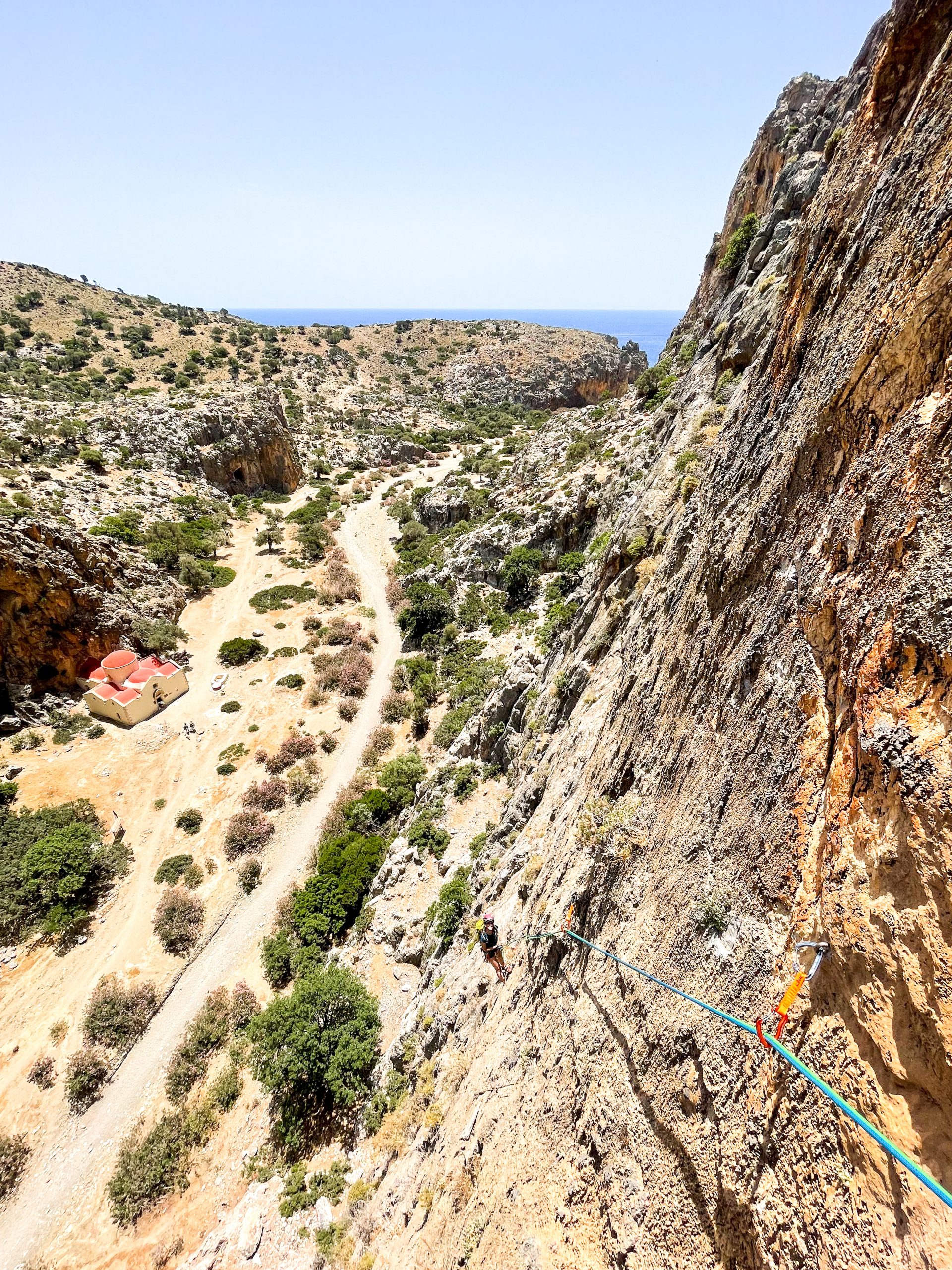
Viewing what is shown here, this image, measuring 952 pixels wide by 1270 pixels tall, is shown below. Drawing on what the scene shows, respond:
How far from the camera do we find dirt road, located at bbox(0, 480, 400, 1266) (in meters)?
15.6

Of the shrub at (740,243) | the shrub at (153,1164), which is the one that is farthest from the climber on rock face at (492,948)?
the shrub at (740,243)

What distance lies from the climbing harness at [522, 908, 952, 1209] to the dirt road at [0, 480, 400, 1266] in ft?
69.9

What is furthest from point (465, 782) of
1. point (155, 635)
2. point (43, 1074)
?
point (155, 635)

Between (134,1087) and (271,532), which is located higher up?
(271,532)

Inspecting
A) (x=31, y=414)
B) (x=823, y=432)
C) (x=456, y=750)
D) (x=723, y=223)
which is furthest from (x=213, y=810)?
(x=31, y=414)

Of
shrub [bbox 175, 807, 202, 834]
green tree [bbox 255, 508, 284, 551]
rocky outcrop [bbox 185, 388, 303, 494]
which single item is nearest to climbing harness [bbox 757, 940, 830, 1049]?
shrub [bbox 175, 807, 202, 834]

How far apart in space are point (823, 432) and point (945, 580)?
2.77m

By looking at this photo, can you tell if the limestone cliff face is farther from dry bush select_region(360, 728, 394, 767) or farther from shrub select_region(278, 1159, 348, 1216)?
dry bush select_region(360, 728, 394, 767)

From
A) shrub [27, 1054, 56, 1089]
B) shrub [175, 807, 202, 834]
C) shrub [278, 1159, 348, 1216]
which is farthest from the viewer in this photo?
shrub [175, 807, 202, 834]

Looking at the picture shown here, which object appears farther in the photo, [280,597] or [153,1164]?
[280,597]

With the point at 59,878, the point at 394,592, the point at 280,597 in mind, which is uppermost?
the point at 394,592

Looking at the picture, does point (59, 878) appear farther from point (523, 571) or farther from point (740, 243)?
point (740, 243)

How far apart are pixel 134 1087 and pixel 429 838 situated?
13031 millimetres

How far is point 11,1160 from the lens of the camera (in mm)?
16453
